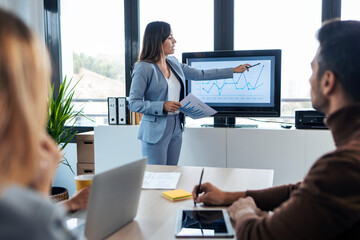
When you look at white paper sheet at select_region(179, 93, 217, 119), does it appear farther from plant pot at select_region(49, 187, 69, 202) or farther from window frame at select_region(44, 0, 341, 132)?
plant pot at select_region(49, 187, 69, 202)

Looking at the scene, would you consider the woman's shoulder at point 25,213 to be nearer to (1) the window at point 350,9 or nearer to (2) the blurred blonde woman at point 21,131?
(2) the blurred blonde woman at point 21,131

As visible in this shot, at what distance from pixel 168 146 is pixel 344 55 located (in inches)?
73.6

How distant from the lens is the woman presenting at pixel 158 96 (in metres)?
2.55

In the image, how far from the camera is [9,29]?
457mm

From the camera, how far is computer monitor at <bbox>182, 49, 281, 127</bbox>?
3199mm

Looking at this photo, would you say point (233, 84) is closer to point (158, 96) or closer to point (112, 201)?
point (158, 96)

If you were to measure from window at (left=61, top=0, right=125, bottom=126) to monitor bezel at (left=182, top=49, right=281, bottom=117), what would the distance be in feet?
3.03

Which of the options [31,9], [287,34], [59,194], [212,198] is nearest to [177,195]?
[212,198]

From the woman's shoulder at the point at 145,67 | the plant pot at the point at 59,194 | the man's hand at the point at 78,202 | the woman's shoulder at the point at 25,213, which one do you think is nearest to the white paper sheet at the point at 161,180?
the man's hand at the point at 78,202

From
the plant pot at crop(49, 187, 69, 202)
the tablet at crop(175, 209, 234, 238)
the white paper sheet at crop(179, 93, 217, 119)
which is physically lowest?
the plant pot at crop(49, 187, 69, 202)

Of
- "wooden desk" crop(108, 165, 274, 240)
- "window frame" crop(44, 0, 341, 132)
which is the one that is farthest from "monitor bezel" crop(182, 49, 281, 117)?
"wooden desk" crop(108, 165, 274, 240)

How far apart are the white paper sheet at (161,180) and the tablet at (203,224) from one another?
0.33 m

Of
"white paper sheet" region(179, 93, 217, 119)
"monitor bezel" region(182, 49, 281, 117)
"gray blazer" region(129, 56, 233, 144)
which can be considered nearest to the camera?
"white paper sheet" region(179, 93, 217, 119)

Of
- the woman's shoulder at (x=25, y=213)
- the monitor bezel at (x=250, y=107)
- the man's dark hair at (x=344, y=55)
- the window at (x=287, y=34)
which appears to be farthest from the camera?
the window at (x=287, y=34)
